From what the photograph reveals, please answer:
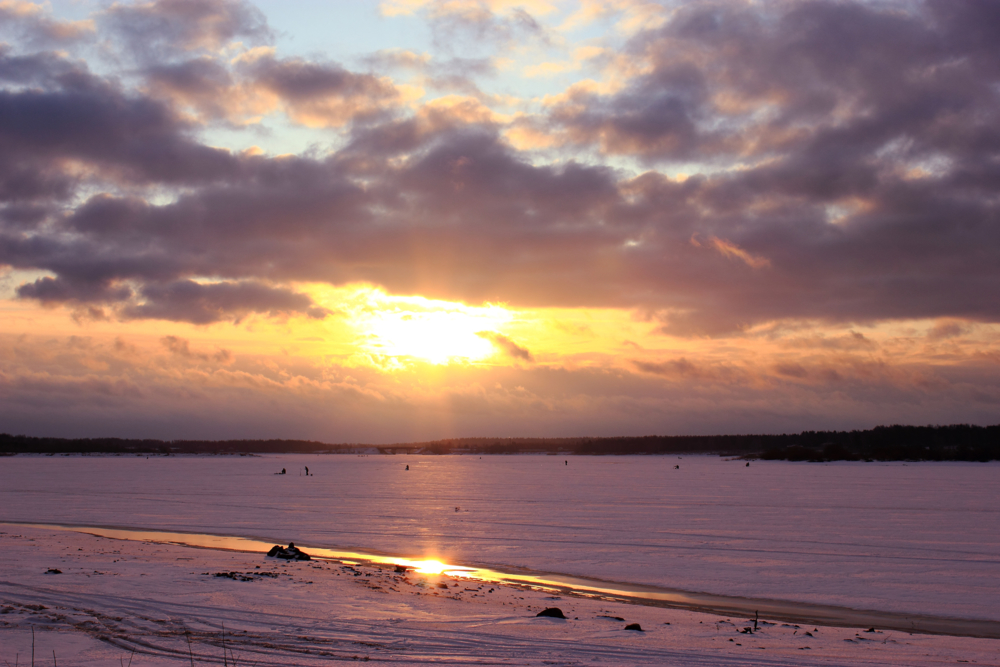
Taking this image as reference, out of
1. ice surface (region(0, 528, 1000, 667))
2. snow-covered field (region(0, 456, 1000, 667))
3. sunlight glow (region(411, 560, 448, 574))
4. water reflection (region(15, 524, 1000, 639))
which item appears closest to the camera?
ice surface (region(0, 528, 1000, 667))

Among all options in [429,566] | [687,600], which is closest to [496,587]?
[429,566]

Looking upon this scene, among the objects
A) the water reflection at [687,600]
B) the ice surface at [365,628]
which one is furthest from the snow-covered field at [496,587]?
the water reflection at [687,600]

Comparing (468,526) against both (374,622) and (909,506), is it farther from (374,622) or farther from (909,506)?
(909,506)

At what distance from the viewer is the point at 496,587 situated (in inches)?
778

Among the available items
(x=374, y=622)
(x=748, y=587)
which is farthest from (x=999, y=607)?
(x=374, y=622)

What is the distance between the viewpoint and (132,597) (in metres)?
16.8

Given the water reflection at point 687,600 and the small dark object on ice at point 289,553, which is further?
the small dark object on ice at point 289,553

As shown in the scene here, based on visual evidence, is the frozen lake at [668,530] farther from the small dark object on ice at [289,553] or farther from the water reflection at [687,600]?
the small dark object on ice at [289,553]

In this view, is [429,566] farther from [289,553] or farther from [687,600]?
[687,600]

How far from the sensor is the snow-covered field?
515 inches

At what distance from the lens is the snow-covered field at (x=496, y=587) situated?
42.9ft

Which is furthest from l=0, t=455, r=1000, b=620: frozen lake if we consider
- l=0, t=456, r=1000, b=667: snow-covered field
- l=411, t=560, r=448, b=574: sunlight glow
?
l=411, t=560, r=448, b=574: sunlight glow

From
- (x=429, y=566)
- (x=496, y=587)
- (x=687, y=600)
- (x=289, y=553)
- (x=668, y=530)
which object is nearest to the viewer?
(x=687, y=600)

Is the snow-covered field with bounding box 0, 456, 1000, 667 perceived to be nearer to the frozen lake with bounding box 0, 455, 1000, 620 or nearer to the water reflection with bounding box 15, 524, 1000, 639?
the frozen lake with bounding box 0, 455, 1000, 620
